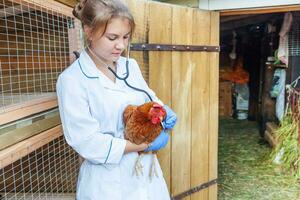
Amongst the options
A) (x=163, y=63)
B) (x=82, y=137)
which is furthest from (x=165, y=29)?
(x=82, y=137)

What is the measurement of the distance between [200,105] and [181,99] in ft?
0.67

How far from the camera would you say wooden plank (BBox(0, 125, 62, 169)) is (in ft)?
4.37


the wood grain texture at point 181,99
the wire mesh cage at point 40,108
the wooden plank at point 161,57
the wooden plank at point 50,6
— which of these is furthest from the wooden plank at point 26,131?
the wood grain texture at point 181,99

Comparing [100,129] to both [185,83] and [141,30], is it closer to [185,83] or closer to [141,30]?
[141,30]

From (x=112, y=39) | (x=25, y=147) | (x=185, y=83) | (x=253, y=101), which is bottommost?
(x=253, y=101)

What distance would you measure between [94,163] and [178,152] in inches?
41.8

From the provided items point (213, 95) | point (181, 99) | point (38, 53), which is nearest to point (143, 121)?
point (181, 99)

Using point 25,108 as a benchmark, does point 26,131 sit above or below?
below

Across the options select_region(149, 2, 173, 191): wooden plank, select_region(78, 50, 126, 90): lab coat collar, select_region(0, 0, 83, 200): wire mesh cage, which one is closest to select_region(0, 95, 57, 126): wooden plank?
select_region(0, 0, 83, 200): wire mesh cage

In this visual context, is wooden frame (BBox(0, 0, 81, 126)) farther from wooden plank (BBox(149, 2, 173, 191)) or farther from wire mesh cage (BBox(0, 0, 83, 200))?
wooden plank (BBox(149, 2, 173, 191))

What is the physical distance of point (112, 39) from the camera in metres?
1.30

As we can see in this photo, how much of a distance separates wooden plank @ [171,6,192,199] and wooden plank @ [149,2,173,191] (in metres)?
0.04

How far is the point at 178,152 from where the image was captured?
7.64ft

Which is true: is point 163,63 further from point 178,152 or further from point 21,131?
point 21,131
